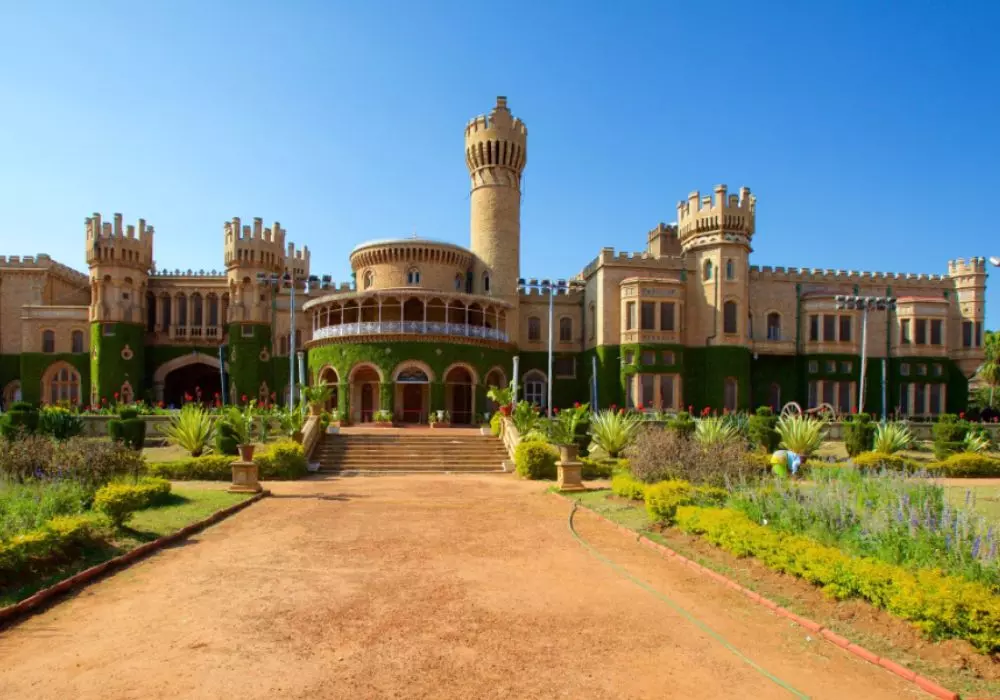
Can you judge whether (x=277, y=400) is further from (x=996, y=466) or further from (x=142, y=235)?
(x=996, y=466)

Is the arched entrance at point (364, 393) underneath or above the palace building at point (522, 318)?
underneath

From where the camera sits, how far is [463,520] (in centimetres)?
1480

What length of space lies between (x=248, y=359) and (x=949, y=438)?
3779cm

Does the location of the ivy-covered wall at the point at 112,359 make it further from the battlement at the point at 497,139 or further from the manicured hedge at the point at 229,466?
the manicured hedge at the point at 229,466

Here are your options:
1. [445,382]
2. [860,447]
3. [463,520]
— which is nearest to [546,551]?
[463,520]

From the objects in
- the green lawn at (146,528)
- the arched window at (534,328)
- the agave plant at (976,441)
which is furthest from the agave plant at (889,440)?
the green lawn at (146,528)

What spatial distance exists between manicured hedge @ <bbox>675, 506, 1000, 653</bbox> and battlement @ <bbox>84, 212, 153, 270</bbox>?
44.1 metres

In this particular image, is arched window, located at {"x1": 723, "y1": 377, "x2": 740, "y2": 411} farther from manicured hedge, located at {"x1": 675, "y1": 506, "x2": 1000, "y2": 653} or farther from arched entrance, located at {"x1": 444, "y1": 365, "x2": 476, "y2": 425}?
manicured hedge, located at {"x1": 675, "y1": 506, "x2": 1000, "y2": 653}

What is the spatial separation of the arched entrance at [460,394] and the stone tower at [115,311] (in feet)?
69.0

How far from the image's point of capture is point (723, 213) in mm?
41062

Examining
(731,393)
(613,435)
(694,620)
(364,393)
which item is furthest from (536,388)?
(694,620)

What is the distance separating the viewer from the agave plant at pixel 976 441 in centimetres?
2728

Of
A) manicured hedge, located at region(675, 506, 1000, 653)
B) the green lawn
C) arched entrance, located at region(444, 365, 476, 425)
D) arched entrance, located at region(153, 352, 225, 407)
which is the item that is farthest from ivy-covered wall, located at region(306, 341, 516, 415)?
manicured hedge, located at region(675, 506, 1000, 653)

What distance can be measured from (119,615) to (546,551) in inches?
257
